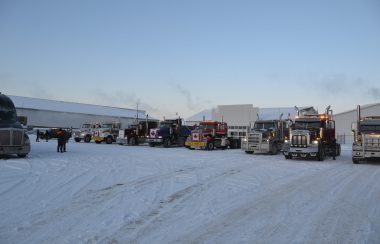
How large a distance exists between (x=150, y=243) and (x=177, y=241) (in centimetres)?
40

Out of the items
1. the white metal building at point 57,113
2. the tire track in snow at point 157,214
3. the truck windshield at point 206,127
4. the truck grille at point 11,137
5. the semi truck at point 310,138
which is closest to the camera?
the tire track in snow at point 157,214

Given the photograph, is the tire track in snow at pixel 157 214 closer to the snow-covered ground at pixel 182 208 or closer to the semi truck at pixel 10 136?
the snow-covered ground at pixel 182 208

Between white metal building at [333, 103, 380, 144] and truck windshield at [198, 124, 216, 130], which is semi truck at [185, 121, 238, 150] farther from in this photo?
white metal building at [333, 103, 380, 144]

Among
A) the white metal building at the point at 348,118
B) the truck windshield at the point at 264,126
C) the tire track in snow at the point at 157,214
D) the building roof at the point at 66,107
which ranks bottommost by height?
the tire track in snow at the point at 157,214

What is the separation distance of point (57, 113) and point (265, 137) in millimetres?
59559

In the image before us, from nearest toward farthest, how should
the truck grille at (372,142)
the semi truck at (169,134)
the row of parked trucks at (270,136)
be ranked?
the truck grille at (372,142) → the row of parked trucks at (270,136) → the semi truck at (169,134)

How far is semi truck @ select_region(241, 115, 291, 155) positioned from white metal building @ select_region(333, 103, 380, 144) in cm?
2872

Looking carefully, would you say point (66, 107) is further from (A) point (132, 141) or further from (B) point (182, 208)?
(B) point (182, 208)

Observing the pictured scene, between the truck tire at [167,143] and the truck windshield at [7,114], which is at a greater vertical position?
the truck windshield at [7,114]

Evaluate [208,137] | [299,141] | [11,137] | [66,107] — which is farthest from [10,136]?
[66,107]

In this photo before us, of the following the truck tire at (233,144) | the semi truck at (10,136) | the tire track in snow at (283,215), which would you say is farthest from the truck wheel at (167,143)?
the tire track in snow at (283,215)

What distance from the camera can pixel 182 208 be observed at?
7160 millimetres

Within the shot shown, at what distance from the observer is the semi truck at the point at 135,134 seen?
31.2 m

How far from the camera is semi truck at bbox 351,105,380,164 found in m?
17.5
